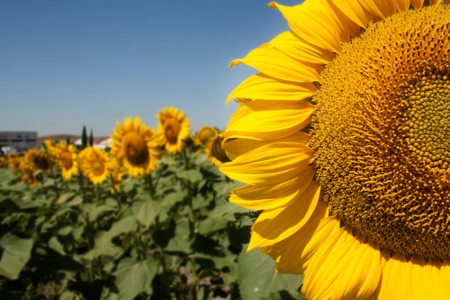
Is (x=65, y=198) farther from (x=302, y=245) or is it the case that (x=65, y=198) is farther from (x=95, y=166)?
(x=302, y=245)

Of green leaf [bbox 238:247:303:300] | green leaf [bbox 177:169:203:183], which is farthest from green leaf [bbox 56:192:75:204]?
green leaf [bbox 238:247:303:300]

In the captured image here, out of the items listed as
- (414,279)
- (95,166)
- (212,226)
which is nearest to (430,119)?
(414,279)

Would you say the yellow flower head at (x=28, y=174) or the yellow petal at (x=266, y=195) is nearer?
the yellow petal at (x=266, y=195)

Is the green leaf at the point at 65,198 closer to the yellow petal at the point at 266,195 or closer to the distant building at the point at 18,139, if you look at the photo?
the yellow petal at the point at 266,195

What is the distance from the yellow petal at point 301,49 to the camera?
108 centimetres

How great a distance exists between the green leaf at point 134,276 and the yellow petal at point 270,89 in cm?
316

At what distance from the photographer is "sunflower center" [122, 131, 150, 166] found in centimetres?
480

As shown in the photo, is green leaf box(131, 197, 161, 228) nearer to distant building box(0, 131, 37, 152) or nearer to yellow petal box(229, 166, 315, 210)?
yellow petal box(229, 166, 315, 210)

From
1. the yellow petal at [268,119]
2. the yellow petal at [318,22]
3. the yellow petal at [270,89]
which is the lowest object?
the yellow petal at [268,119]

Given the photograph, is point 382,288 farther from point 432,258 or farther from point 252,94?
point 252,94

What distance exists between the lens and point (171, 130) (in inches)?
223

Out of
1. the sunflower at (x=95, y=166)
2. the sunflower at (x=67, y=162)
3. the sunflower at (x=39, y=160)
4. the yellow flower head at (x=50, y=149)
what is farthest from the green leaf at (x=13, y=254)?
the sunflower at (x=39, y=160)

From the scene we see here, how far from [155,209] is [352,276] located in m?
3.06

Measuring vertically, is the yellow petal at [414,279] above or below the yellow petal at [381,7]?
below
